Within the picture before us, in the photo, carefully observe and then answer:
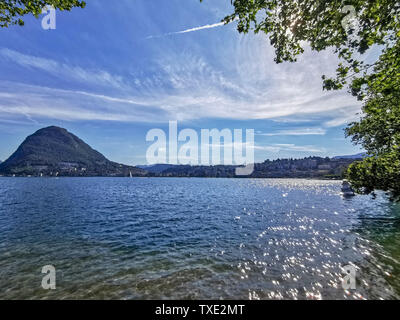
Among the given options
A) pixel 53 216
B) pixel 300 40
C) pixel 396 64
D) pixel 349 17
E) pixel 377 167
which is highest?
pixel 300 40

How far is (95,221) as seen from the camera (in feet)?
86.9

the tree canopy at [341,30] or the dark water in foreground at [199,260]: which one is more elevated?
Answer: the tree canopy at [341,30]

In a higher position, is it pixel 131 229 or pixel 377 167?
pixel 377 167

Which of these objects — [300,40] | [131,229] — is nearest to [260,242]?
[131,229]

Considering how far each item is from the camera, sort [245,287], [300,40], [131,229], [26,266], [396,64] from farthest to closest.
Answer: [131,229], [26,266], [300,40], [245,287], [396,64]

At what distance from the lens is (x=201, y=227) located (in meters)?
23.6

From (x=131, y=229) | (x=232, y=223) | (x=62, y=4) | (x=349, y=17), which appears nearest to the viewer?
(x=349, y=17)

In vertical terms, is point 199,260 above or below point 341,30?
below

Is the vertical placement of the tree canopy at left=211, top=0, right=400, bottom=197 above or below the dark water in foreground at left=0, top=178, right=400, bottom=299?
above

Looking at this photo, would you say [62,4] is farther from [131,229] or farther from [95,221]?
[95,221]

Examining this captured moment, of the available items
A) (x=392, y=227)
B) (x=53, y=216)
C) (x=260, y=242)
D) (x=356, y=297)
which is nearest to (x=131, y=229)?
(x=260, y=242)

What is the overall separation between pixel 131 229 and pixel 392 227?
33159mm

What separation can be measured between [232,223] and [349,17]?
23.6 m

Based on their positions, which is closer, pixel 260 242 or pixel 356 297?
pixel 356 297
